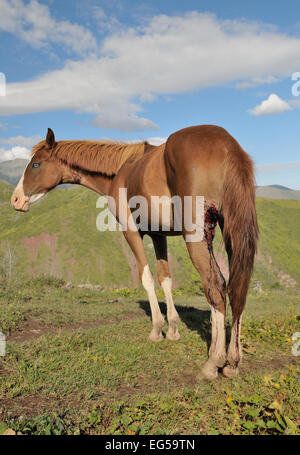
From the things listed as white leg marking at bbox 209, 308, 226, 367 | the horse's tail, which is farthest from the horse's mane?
white leg marking at bbox 209, 308, 226, 367

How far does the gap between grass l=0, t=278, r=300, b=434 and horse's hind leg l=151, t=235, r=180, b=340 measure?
0.77 feet

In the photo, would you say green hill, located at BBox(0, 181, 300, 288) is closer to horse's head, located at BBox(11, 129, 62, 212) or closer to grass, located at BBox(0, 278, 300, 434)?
horse's head, located at BBox(11, 129, 62, 212)

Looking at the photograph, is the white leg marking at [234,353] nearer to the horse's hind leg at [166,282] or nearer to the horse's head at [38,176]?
the horse's hind leg at [166,282]

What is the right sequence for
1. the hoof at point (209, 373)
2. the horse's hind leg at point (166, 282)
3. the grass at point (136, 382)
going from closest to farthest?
the grass at point (136, 382) < the hoof at point (209, 373) < the horse's hind leg at point (166, 282)

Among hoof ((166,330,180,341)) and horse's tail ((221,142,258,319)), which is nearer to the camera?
horse's tail ((221,142,258,319))

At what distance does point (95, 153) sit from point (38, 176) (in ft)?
4.19

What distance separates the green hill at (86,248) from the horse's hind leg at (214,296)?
89.8 feet

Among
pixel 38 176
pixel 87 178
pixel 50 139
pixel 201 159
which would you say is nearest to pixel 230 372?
pixel 201 159

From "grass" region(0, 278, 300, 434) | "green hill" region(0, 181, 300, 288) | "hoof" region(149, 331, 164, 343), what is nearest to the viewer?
"grass" region(0, 278, 300, 434)

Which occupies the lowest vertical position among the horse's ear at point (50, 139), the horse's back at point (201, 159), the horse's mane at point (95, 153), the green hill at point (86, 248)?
the green hill at point (86, 248)

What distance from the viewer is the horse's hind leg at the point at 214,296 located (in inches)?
160

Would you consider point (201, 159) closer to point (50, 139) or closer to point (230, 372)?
point (230, 372)

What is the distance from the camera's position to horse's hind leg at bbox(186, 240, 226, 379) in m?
4.05

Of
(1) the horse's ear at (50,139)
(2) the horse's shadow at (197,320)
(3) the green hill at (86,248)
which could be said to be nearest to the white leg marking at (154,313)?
(2) the horse's shadow at (197,320)
